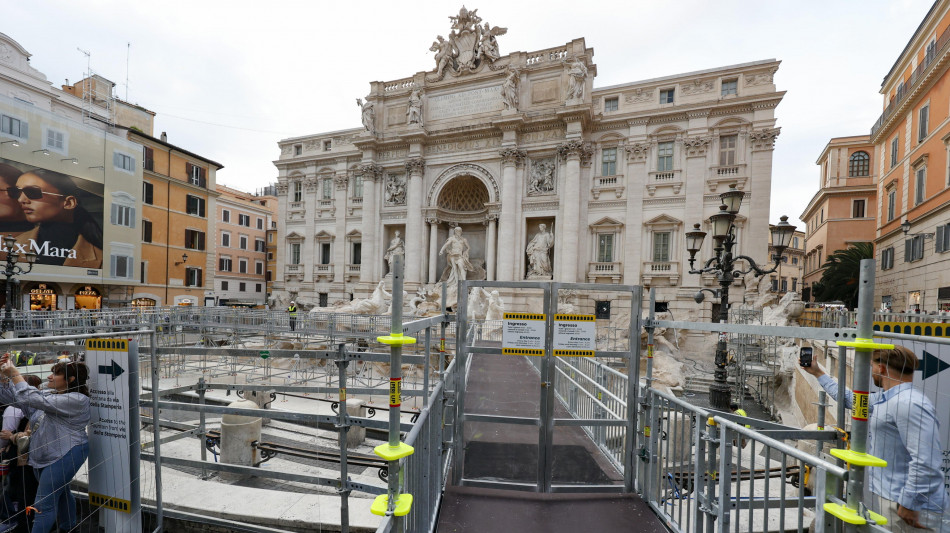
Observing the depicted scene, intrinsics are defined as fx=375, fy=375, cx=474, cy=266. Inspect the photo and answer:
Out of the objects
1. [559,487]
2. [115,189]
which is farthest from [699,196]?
[115,189]

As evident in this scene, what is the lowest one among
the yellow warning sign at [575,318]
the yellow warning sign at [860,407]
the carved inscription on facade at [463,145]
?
the yellow warning sign at [860,407]

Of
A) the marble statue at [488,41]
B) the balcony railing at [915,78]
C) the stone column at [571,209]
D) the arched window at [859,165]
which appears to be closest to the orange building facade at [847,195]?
the arched window at [859,165]

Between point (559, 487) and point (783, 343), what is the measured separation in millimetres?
16645

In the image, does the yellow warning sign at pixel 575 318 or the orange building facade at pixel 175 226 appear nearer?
the yellow warning sign at pixel 575 318

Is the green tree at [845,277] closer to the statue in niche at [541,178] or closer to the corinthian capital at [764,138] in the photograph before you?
the corinthian capital at [764,138]

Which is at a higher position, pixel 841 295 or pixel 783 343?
pixel 841 295

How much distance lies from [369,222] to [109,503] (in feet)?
78.8

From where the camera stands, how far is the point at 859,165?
113ft

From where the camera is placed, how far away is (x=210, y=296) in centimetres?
3041

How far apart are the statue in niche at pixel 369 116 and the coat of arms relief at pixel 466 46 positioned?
17.5ft

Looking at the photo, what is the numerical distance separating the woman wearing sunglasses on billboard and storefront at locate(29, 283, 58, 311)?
167 centimetres

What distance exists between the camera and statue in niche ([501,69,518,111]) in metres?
22.5

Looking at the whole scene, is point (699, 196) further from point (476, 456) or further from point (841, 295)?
point (476, 456)

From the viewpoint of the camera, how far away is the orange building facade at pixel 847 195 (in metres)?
33.5
